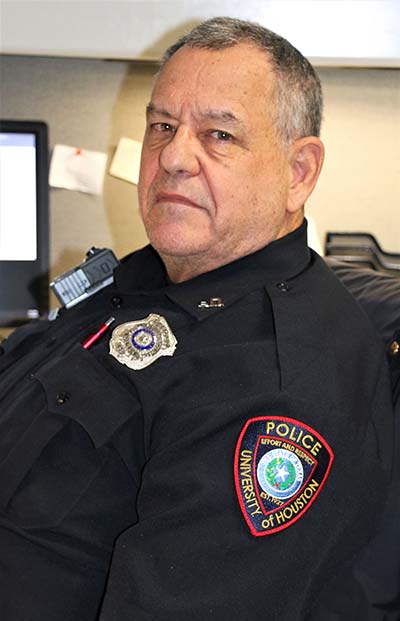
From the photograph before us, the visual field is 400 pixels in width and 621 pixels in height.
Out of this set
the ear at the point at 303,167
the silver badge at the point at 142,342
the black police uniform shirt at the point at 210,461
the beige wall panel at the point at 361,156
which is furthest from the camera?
the beige wall panel at the point at 361,156

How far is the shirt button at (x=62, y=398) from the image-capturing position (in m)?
0.94

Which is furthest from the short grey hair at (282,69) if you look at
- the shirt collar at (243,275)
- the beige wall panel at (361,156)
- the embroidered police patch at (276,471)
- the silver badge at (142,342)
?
the beige wall panel at (361,156)

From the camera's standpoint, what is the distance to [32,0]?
1.30 meters

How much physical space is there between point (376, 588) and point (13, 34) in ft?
2.94

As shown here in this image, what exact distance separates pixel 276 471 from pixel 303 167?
0.40m

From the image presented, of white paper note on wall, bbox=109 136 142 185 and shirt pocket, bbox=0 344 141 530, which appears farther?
white paper note on wall, bbox=109 136 142 185

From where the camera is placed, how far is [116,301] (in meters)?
1.13

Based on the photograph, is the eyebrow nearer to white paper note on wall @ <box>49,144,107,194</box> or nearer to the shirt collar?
the shirt collar

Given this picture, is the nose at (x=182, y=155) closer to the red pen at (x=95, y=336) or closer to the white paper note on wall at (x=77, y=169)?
the red pen at (x=95, y=336)

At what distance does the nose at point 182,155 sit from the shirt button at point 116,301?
19cm

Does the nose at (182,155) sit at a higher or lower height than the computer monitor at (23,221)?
higher

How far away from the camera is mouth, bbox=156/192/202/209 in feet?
3.32

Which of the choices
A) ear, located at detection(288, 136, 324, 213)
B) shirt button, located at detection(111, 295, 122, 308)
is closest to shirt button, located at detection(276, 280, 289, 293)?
ear, located at detection(288, 136, 324, 213)

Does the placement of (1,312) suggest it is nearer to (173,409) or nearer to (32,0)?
(32,0)
